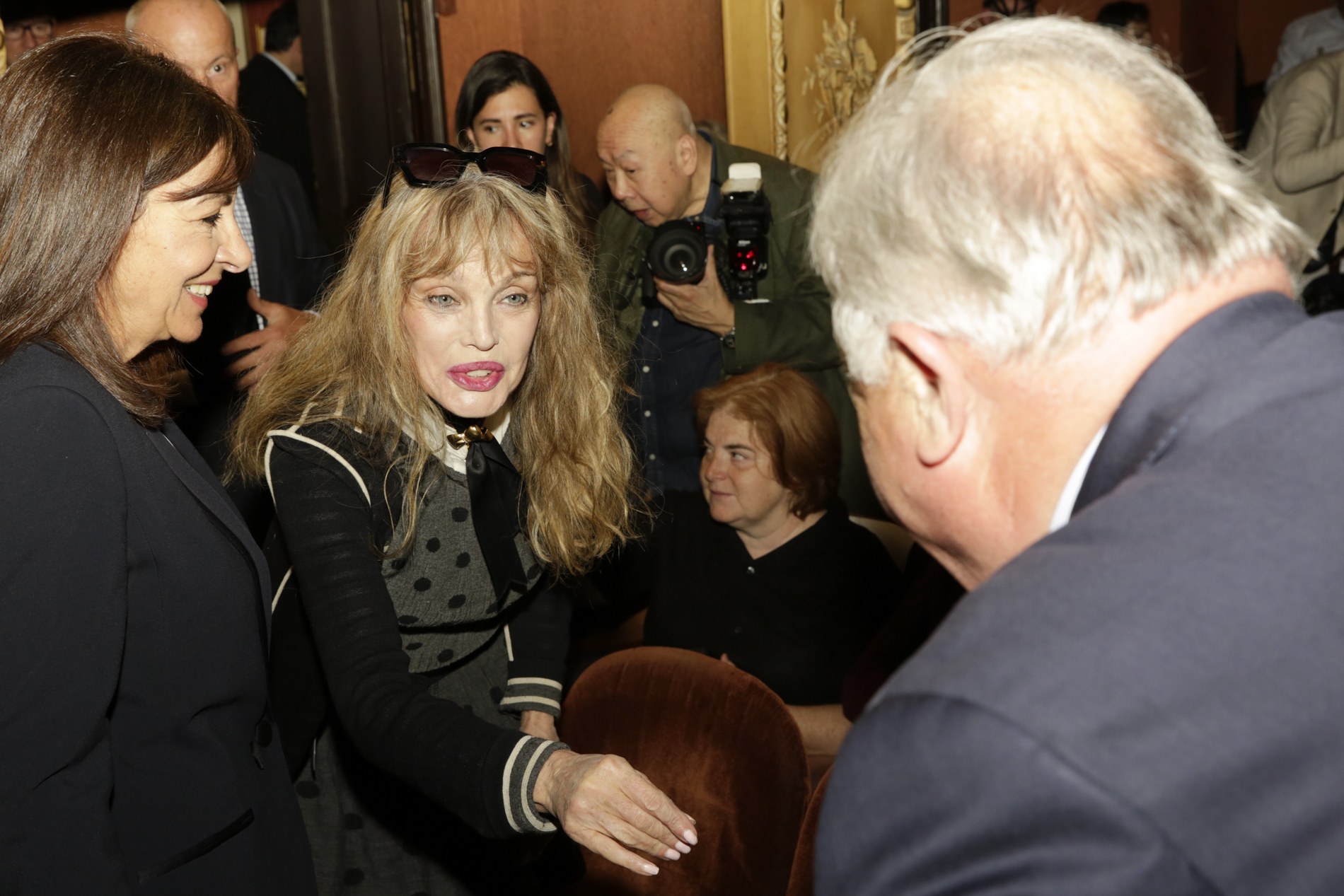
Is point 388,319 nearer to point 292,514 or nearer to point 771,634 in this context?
point 292,514

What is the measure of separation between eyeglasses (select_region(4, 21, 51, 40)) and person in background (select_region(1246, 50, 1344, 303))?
4623 mm

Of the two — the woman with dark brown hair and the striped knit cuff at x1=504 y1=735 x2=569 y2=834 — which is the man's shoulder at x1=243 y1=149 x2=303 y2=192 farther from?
the striped knit cuff at x1=504 y1=735 x2=569 y2=834

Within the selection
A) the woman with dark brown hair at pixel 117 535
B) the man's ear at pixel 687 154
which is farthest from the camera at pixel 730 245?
the woman with dark brown hair at pixel 117 535

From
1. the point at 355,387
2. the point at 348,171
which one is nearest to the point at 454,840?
the point at 355,387

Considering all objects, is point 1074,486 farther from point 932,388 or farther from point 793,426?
point 793,426

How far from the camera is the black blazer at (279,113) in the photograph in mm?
3789

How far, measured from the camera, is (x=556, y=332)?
5.99 ft

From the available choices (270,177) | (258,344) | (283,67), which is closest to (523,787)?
(258,344)

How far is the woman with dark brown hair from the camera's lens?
1.01 meters

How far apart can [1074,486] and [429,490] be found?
1.13 metres

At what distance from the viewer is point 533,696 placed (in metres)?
1.74

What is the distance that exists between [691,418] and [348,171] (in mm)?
1779

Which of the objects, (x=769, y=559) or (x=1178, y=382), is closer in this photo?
(x=1178, y=382)

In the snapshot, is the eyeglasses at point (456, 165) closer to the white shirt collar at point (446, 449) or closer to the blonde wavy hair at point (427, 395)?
the blonde wavy hair at point (427, 395)
